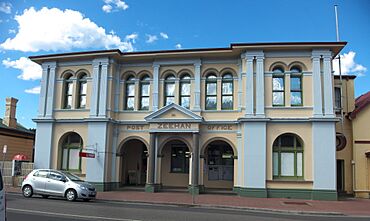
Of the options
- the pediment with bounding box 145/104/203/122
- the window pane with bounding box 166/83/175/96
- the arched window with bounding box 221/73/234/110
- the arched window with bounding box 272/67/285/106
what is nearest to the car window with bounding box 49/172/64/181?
the pediment with bounding box 145/104/203/122

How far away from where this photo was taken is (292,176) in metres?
22.0

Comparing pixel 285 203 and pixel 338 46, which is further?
pixel 338 46

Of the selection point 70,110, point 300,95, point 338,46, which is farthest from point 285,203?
point 70,110

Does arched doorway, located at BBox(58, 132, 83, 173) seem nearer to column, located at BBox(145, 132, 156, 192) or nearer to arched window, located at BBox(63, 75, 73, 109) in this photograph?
arched window, located at BBox(63, 75, 73, 109)

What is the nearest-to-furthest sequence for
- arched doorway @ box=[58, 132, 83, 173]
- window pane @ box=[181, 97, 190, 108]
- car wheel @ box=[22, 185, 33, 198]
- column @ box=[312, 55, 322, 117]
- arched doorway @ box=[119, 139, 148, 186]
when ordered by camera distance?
car wheel @ box=[22, 185, 33, 198], column @ box=[312, 55, 322, 117], window pane @ box=[181, 97, 190, 108], arched doorway @ box=[58, 132, 83, 173], arched doorway @ box=[119, 139, 148, 186]

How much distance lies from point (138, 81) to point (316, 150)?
1170 cm

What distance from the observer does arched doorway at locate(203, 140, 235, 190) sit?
2628cm

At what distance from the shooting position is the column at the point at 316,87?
21875 millimetres

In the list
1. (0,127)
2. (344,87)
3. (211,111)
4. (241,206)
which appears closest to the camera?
(241,206)

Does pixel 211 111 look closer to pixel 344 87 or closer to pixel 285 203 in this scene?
pixel 285 203

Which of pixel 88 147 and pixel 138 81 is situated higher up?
pixel 138 81

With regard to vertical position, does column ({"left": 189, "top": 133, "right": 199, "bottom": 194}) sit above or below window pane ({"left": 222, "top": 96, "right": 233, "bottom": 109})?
below

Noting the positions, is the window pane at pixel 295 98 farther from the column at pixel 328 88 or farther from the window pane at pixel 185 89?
the window pane at pixel 185 89

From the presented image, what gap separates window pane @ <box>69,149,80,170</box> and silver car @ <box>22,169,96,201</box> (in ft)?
19.3
